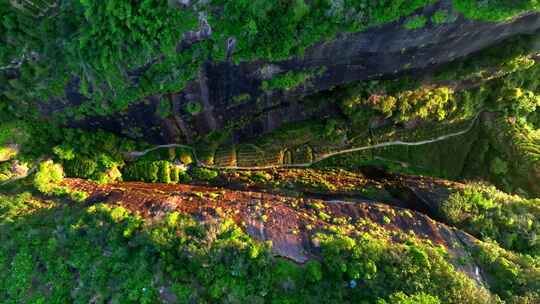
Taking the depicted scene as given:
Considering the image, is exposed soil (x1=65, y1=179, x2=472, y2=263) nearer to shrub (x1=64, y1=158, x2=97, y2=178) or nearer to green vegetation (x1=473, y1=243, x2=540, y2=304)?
shrub (x1=64, y1=158, x2=97, y2=178)

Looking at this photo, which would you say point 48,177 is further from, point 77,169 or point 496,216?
point 496,216

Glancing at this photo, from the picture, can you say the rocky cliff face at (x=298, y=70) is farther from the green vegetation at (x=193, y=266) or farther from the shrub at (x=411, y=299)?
the shrub at (x=411, y=299)

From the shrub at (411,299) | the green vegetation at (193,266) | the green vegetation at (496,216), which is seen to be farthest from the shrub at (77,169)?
the green vegetation at (496,216)

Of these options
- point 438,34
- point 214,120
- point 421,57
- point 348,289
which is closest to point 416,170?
point 421,57

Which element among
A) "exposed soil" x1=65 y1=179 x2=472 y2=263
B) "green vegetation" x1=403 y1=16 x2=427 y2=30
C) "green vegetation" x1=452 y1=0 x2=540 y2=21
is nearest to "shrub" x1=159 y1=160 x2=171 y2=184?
"exposed soil" x1=65 y1=179 x2=472 y2=263

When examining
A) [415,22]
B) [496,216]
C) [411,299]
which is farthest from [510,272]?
[415,22]

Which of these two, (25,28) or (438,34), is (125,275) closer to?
(25,28)
